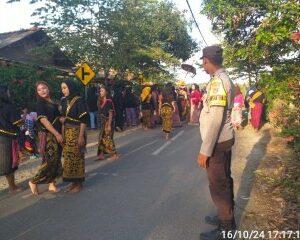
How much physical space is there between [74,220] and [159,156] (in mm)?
4956

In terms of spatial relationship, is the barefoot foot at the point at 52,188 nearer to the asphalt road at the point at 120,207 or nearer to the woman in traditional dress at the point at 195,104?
the asphalt road at the point at 120,207

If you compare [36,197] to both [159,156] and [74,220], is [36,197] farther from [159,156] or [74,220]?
[159,156]

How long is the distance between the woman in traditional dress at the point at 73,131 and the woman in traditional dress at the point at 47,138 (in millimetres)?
144

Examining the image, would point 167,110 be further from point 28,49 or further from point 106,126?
point 28,49

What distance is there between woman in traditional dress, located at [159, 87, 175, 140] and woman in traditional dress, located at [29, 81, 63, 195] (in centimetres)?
714

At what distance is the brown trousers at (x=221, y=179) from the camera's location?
459 centimetres

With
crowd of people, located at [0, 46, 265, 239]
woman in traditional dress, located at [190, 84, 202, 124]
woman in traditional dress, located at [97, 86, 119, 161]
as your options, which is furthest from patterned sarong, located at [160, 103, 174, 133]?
woman in traditional dress, located at [190, 84, 202, 124]

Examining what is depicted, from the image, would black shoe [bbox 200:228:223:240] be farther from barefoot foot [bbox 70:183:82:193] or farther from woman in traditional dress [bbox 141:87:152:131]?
woman in traditional dress [bbox 141:87:152:131]

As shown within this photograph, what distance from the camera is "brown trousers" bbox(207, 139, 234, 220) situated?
15.1ft

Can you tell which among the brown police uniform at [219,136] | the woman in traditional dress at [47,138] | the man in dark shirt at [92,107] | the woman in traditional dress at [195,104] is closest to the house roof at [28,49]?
the man in dark shirt at [92,107]

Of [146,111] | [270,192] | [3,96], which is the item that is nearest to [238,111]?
[146,111]

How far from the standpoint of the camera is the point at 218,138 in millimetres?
4582

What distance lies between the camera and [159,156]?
10.3 metres

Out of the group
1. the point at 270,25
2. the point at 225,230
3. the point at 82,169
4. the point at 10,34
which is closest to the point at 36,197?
the point at 82,169
